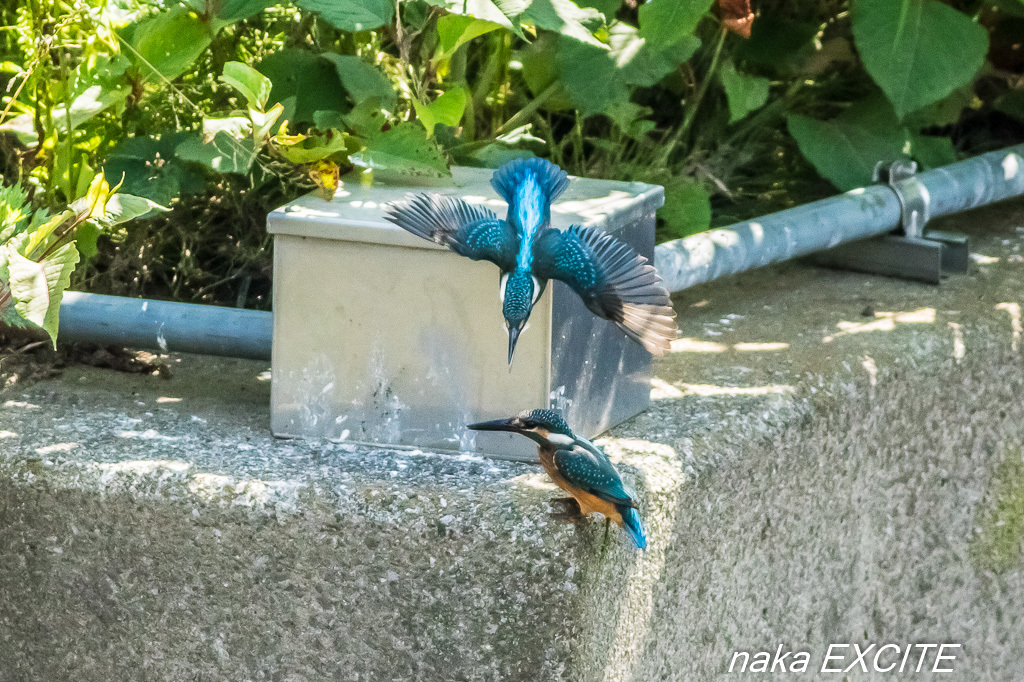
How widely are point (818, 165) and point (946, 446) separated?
62cm

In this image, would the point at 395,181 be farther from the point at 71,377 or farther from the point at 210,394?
the point at 71,377

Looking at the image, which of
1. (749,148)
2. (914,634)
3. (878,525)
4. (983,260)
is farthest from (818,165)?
(914,634)

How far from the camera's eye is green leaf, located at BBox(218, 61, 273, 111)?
160 centimetres

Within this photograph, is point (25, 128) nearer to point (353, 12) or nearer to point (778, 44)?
point (353, 12)

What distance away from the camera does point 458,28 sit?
5.73 ft

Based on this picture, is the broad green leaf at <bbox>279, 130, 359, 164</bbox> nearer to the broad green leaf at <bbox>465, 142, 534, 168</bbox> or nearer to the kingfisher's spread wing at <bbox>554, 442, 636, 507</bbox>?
the broad green leaf at <bbox>465, 142, 534, 168</bbox>

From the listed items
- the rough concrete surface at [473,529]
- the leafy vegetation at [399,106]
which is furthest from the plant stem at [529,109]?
the rough concrete surface at [473,529]

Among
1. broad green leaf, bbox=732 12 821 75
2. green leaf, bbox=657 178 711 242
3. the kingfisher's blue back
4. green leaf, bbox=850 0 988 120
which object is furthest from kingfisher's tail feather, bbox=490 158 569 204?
broad green leaf, bbox=732 12 821 75

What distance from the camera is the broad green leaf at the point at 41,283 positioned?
1.38 meters

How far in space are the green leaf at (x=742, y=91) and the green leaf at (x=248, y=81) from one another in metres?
0.92

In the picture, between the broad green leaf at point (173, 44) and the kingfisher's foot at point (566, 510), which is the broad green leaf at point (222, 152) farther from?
the kingfisher's foot at point (566, 510)

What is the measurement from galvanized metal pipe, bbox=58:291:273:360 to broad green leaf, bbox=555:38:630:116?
2.26ft

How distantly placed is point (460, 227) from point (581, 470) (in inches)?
12.4

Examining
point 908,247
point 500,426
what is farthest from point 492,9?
point 908,247
